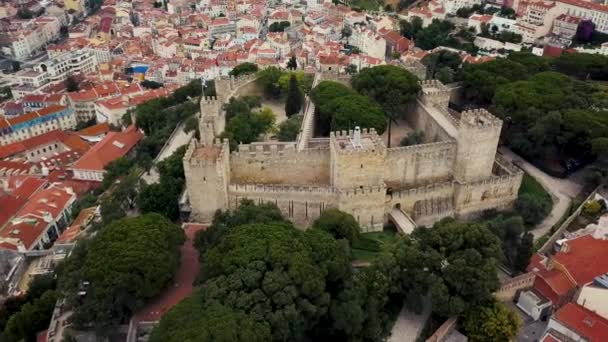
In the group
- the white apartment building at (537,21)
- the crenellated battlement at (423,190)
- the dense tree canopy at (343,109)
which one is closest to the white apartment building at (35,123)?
the dense tree canopy at (343,109)

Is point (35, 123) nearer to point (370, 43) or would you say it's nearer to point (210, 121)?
point (210, 121)

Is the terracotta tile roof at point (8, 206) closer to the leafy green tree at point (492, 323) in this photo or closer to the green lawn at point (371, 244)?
the green lawn at point (371, 244)

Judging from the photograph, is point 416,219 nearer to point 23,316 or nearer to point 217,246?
point 217,246

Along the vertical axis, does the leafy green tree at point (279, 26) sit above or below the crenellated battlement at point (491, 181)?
A: below

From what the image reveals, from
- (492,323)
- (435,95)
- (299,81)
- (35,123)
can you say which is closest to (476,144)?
(435,95)

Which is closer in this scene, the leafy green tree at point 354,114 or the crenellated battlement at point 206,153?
the crenellated battlement at point 206,153

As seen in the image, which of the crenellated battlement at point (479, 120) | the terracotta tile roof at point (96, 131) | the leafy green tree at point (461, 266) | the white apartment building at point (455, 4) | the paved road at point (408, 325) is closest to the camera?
the leafy green tree at point (461, 266)
